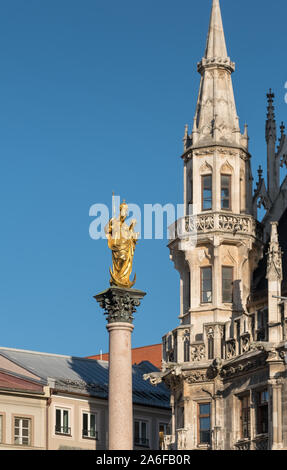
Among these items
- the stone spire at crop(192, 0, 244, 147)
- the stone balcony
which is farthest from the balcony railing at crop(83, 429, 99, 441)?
the stone spire at crop(192, 0, 244, 147)

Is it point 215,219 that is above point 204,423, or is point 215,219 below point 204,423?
above


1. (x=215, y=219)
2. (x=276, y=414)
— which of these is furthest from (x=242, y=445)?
(x=215, y=219)

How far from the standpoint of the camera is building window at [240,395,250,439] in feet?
218

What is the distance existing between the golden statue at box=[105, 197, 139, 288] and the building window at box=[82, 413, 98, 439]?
59.8 ft

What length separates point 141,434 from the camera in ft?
281

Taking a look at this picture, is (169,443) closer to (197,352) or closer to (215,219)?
(197,352)

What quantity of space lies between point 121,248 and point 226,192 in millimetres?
7830

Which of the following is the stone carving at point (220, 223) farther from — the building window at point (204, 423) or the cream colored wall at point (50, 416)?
the cream colored wall at point (50, 416)

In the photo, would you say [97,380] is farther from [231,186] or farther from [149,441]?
[231,186]

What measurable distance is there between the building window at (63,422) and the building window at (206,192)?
17.3 meters

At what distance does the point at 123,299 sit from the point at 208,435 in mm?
8113

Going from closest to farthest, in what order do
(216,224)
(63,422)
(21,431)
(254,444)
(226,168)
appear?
1. (254,444)
2. (216,224)
3. (226,168)
4. (21,431)
5. (63,422)

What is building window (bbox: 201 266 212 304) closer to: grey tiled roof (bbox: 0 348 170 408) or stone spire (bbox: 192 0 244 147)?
stone spire (bbox: 192 0 244 147)

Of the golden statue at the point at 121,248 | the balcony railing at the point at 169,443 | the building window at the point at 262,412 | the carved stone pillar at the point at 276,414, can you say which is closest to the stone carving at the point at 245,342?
the building window at the point at 262,412
